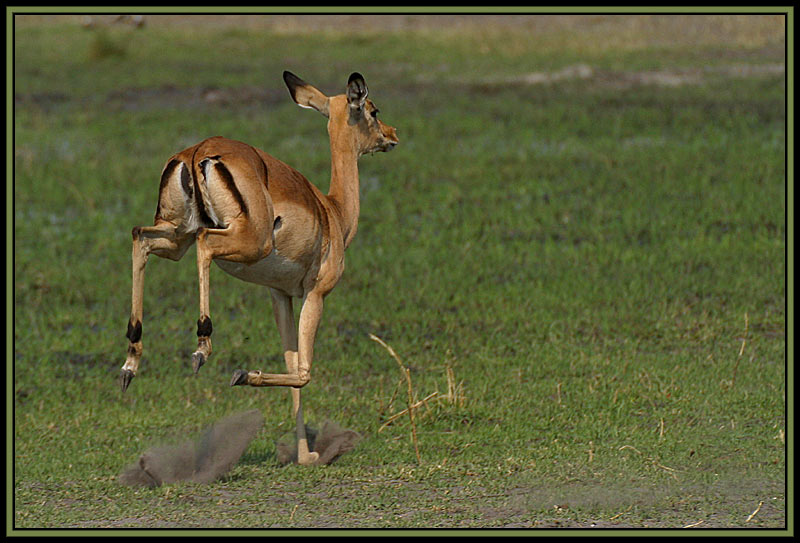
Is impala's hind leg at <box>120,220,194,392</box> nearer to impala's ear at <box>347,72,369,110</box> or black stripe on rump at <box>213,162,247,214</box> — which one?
black stripe on rump at <box>213,162,247,214</box>

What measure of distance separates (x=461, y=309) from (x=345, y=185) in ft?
15.1

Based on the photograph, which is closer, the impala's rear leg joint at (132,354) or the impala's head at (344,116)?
the impala's rear leg joint at (132,354)

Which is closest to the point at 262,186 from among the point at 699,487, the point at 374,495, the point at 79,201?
the point at 374,495

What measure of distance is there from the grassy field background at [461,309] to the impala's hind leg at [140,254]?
113 cm

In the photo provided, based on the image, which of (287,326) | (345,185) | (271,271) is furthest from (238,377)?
(345,185)

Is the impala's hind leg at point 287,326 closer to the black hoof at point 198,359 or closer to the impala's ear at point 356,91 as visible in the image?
the impala's ear at point 356,91

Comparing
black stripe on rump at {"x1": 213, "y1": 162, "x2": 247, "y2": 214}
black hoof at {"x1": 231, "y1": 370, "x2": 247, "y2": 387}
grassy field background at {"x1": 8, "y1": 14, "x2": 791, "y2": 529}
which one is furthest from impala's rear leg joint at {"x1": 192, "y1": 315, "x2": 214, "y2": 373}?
grassy field background at {"x1": 8, "y1": 14, "x2": 791, "y2": 529}

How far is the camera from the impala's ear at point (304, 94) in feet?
22.3

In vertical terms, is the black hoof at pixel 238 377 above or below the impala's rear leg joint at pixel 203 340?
below

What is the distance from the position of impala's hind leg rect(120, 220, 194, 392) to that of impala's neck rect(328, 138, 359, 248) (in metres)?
1.06

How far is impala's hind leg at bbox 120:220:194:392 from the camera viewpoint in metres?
5.70

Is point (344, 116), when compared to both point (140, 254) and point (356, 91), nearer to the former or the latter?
point (356, 91)

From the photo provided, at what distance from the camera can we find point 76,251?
1318 centimetres

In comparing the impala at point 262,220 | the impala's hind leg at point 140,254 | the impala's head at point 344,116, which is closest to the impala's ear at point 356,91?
the impala at point 262,220
